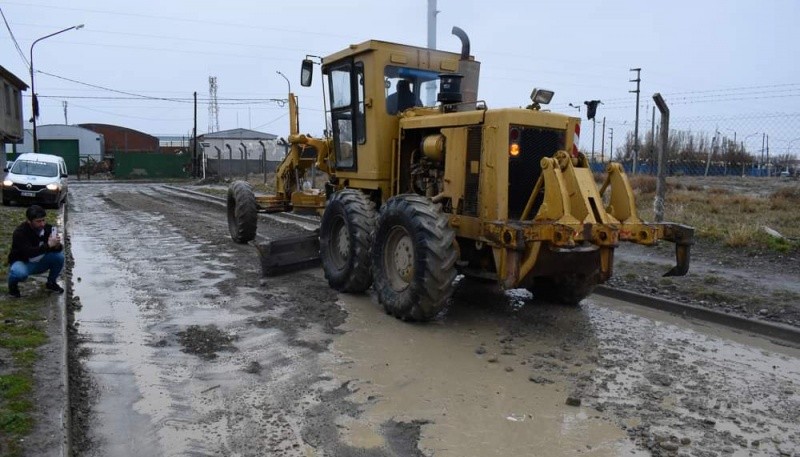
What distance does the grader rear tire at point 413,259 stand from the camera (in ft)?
21.9

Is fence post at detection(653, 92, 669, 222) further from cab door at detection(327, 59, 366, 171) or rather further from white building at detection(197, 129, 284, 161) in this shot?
white building at detection(197, 129, 284, 161)

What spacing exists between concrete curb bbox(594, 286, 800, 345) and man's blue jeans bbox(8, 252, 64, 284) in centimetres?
671

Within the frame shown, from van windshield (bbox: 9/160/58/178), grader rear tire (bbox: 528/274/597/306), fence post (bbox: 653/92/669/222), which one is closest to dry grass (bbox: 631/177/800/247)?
fence post (bbox: 653/92/669/222)

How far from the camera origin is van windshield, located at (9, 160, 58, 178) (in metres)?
20.0

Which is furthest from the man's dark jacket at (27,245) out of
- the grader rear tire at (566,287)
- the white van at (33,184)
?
the white van at (33,184)

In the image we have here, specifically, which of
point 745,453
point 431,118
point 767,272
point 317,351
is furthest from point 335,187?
point 745,453

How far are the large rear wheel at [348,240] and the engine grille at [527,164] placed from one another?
5.64 ft

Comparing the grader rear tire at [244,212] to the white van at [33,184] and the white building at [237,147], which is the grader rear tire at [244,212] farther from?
the white building at [237,147]

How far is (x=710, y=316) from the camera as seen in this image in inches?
302

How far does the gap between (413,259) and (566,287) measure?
Answer: 2.17 m

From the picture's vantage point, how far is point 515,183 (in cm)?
721

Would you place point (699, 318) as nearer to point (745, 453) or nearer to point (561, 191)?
point (561, 191)

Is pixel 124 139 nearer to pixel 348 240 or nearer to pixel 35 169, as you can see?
pixel 35 169

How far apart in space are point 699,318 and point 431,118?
381cm
